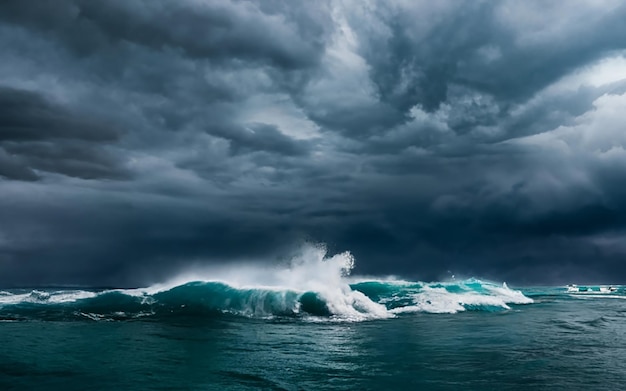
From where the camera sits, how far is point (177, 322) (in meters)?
24.2

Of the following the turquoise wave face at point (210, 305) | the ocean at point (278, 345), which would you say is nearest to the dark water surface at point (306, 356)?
the ocean at point (278, 345)

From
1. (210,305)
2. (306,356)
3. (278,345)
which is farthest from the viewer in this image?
(210,305)

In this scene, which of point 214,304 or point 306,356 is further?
point 214,304

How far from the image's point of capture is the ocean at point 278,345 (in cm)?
1078

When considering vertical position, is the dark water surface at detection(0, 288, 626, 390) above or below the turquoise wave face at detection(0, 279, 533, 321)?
below

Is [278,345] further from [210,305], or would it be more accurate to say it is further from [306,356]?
[210,305]

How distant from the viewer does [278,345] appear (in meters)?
16.5

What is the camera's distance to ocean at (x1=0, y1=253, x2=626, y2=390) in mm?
10781

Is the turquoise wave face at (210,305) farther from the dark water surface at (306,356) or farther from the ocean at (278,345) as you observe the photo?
the dark water surface at (306,356)

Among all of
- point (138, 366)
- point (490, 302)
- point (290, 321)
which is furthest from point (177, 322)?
point (490, 302)

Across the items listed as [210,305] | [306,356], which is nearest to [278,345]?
[306,356]

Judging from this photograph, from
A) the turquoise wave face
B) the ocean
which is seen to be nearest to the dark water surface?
the ocean

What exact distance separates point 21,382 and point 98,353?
147 inches

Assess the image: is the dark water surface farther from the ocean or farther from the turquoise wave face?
the turquoise wave face
